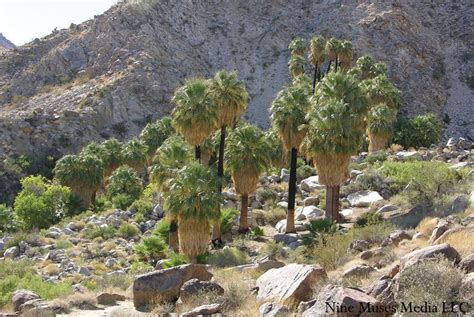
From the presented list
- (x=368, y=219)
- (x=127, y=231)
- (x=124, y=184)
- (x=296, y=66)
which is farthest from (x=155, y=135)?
(x=368, y=219)

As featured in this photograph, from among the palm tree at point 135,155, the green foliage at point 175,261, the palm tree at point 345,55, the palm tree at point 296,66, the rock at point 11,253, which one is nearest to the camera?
the green foliage at point 175,261

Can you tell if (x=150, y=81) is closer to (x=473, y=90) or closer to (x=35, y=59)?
(x=35, y=59)

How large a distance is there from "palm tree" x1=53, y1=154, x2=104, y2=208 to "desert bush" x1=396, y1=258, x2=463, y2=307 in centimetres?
4057

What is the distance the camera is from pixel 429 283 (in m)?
11.3

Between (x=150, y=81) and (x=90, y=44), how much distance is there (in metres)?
14.2

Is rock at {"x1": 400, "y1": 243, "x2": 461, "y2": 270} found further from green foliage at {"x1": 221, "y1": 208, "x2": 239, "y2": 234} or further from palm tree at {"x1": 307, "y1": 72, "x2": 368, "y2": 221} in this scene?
green foliage at {"x1": 221, "y1": 208, "x2": 239, "y2": 234}

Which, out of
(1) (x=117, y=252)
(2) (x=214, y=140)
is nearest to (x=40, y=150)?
(2) (x=214, y=140)

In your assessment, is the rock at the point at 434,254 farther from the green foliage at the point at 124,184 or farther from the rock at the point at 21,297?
the green foliage at the point at 124,184

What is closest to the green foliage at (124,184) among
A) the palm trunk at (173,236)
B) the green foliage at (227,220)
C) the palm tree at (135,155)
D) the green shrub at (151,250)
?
the palm tree at (135,155)

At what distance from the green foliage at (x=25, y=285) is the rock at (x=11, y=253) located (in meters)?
6.15

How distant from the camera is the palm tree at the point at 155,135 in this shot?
55.8 metres

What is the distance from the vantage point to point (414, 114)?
7006 centimetres

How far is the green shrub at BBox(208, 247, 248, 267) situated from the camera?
26.7 metres

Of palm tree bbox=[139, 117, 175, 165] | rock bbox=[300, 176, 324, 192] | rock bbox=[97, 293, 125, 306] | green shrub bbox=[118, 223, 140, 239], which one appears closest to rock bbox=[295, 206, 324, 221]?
rock bbox=[300, 176, 324, 192]
